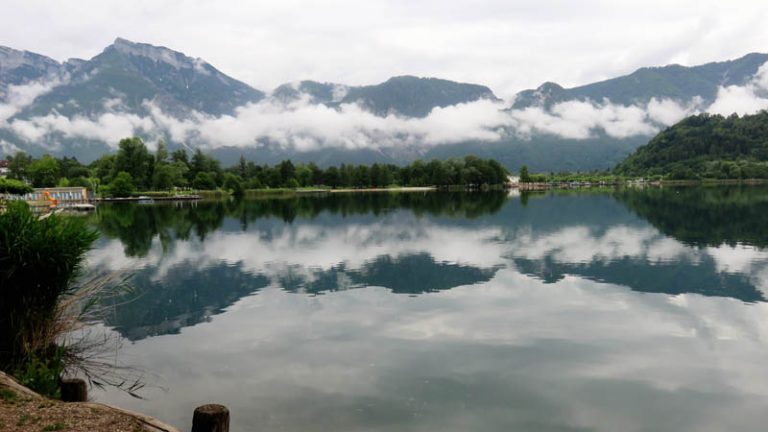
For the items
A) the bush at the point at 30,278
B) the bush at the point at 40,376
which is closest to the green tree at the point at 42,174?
the bush at the point at 30,278

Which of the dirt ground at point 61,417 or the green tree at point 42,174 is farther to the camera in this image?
the green tree at point 42,174

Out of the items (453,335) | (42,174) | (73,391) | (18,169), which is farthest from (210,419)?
(18,169)

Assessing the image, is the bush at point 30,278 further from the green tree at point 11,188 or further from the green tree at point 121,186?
the green tree at point 121,186

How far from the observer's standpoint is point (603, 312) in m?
26.6

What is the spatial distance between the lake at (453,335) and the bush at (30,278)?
3.23 meters

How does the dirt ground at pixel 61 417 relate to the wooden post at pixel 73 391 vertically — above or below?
above

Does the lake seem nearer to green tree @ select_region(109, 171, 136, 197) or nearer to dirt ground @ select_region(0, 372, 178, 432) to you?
dirt ground @ select_region(0, 372, 178, 432)

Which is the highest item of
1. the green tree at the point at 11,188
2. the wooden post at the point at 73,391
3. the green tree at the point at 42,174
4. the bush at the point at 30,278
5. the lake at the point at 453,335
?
the green tree at the point at 42,174

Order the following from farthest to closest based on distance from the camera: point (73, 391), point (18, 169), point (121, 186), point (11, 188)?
point (18, 169)
point (121, 186)
point (11, 188)
point (73, 391)

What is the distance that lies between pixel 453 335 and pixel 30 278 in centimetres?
1522

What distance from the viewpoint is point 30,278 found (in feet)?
57.6

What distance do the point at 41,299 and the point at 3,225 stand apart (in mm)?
2574

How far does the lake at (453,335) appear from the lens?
15945 millimetres

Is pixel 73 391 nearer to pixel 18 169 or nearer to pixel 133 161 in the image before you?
pixel 133 161
